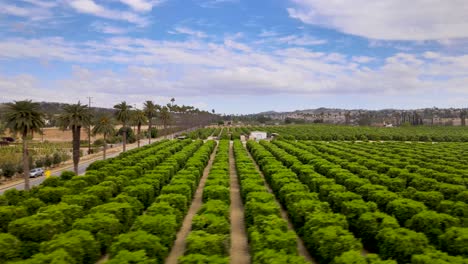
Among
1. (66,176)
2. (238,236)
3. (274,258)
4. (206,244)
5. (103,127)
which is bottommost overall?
(238,236)

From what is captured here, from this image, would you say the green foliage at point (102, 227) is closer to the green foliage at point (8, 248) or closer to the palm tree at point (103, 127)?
the green foliage at point (8, 248)

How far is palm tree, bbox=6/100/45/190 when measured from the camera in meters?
37.9

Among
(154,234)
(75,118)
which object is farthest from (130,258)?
(75,118)

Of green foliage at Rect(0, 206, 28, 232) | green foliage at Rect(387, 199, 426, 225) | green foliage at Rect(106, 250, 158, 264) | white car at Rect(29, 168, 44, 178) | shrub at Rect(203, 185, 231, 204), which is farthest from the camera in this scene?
white car at Rect(29, 168, 44, 178)

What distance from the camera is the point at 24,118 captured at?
38062 millimetres

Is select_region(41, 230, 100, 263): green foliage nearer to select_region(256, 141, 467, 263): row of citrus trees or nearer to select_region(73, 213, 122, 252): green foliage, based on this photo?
select_region(73, 213, 122, 252): green foliage

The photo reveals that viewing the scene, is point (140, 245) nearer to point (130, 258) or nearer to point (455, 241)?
point (130, 258)

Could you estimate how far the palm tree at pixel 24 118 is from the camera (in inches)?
1491

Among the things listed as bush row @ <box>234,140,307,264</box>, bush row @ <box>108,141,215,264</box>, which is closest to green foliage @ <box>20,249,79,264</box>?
bush row @ <box>108,141,215,264</box>

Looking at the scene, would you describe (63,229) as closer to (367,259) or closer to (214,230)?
(214,230)

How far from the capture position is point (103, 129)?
211ft

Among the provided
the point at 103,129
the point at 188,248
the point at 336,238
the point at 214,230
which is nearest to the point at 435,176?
the point at 336,238

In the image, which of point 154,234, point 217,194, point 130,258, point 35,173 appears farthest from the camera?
point 35,173

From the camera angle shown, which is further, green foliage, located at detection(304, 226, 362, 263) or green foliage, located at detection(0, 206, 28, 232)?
green foliage, located at detection(0, 206, 28, 232)
